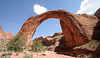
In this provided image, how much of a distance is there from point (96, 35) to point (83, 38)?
70.4 inches

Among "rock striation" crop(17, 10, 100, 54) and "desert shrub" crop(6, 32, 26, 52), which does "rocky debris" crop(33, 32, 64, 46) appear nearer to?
"rock striation" crop(17, 10, 100, 54)

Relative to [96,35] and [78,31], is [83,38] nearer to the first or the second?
[78,31]

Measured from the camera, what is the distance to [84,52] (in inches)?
263


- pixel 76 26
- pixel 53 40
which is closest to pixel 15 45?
pixel 76 26

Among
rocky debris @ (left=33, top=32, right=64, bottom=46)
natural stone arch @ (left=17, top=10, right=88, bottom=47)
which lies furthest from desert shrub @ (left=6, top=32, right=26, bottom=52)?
rocky debris @ (left=33, top=32, right=64, bottom=46)

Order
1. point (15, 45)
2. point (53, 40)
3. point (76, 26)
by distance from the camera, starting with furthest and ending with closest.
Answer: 1. point (53, 40)
2. point (76, 26)
3. point (15, 45)

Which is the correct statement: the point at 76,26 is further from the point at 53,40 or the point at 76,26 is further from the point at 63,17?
the point at 53,40

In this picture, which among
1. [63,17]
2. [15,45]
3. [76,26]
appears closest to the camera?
[15,45]

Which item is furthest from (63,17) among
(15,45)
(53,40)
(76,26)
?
(53,40)

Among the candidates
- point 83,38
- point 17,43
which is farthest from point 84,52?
point 17,43

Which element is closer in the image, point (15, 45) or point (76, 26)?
point (15, 45)

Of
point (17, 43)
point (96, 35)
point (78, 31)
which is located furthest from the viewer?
point (78, 31)

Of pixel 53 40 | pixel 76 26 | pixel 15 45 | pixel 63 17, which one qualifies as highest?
pixel 63 17

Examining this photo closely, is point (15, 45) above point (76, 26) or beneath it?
beneath
